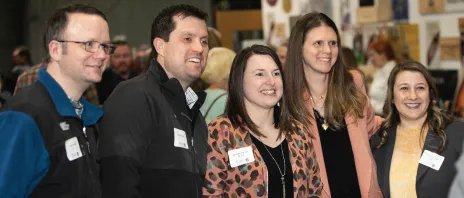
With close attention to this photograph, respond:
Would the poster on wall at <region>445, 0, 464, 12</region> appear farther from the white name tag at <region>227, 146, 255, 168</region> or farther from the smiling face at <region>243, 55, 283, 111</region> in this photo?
the white name tag at <region>227, 146, 255, 168</region>

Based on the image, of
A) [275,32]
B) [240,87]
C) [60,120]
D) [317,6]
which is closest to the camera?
[60,120]

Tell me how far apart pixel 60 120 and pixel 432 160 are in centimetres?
197

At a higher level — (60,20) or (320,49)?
(60,20)

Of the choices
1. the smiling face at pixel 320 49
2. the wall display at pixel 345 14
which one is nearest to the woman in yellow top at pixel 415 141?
the smiling face at pixel 320 49

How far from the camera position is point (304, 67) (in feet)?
11.2

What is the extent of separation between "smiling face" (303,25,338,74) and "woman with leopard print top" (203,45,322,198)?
16.9 inches

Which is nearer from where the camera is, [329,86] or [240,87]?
[240,87]

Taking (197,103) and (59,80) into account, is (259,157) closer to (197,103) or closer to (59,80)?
(197,103)

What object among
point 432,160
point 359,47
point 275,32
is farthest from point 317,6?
point 432,160

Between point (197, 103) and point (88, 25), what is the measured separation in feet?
2.33

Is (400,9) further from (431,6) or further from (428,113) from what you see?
(428,113)

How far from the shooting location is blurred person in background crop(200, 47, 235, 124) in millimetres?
3964

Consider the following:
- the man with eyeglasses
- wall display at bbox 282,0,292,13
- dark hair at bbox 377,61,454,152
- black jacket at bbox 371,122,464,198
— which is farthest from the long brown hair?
wall display at bbox 282,0,292,13

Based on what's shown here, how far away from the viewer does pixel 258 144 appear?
281 centimetres
